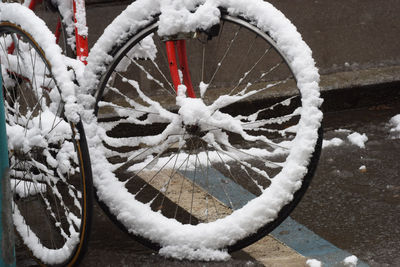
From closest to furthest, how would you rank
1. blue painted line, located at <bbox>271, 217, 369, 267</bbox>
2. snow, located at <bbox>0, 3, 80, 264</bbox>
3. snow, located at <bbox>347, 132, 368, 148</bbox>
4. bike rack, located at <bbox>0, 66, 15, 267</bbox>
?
1. bike rack, located at <bbox>0, 66, 15, 267</bbox>
2. snow, located at <bbox>0, 3, 80, 264</bbox>
3. blue painted line, located at <bbox>271, 217, 369, 267</bbox>
4. snow, located at <bbox>347, 132, 368, 148</bbox>

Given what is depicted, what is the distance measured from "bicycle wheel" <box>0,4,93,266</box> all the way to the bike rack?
387 millimetres

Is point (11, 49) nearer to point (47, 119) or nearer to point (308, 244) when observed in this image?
point (47, 119)

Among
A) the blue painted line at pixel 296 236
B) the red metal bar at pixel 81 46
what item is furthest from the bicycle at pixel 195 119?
the blue painted line at pixel 296 236

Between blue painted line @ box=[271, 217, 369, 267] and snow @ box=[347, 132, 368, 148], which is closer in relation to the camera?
blue painted line @ box=[271, 217, 369, 267]

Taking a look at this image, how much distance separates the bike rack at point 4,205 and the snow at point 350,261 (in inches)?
55.3

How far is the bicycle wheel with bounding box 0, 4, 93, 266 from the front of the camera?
242cm

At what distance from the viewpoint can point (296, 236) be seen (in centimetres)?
295

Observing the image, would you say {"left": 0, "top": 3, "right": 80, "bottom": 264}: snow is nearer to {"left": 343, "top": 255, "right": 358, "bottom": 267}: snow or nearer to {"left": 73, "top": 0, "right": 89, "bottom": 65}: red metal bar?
{"left": 73, "top": 0, "right": 89, "bottom": 65}: red metal bar

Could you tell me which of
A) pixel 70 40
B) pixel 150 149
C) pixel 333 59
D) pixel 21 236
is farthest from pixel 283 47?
pixel 333 59

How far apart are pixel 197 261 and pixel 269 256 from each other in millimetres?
384

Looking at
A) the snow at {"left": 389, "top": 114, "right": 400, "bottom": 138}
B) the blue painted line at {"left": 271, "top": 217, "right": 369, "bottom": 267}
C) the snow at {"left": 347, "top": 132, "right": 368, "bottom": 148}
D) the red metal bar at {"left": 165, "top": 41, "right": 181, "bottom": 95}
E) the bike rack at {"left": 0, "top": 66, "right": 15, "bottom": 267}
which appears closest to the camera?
the bike rack at {"left": 0, "top": 66, "right": 15, "bottom": 267}

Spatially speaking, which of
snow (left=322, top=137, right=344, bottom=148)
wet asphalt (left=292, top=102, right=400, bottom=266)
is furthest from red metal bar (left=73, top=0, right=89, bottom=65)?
snow (left=322, top=137, right=344, bottom=148)

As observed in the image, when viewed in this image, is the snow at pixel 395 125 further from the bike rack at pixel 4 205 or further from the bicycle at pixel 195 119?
the bike rack at pixel 4 205

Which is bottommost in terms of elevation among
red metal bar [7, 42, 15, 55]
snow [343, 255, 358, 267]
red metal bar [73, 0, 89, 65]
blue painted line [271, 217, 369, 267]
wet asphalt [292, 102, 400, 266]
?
snow [343, 255, 358, 267]
